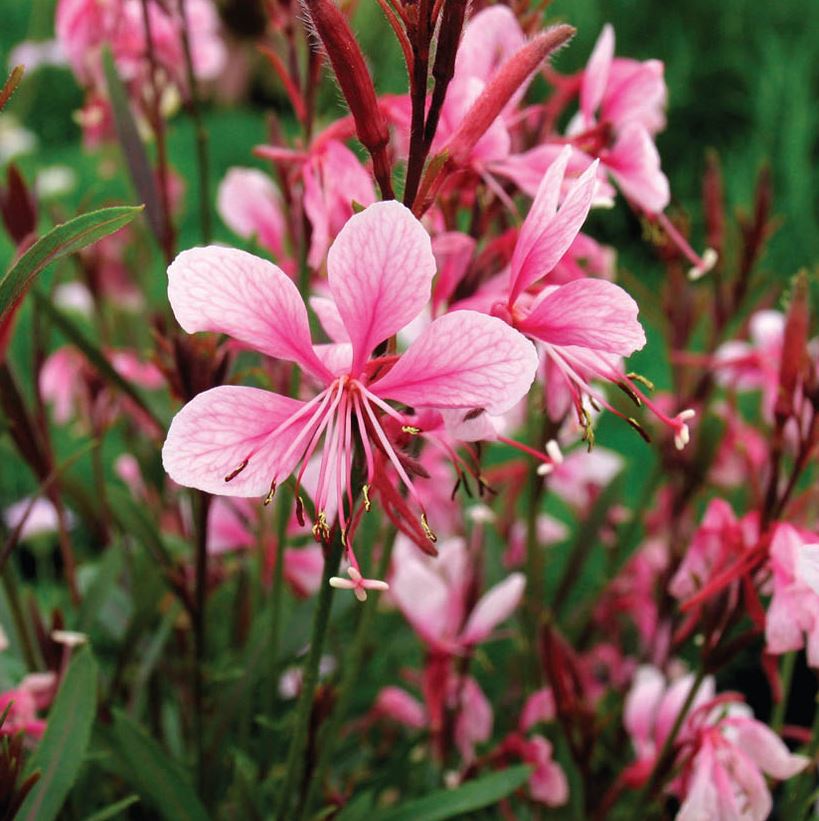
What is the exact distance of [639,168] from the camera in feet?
2.10

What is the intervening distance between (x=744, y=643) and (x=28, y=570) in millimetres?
1541

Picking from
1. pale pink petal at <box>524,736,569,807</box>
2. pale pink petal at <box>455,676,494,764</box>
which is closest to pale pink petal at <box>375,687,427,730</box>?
pale pink petal at <box>455,676,494,764</box>

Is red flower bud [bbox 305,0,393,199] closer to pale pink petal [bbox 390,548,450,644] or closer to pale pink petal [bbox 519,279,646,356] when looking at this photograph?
pale pink petal [bbox 519,279,646,356]

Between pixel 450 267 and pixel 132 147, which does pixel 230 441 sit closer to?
pixel 450 267

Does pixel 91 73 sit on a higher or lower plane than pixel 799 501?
higher

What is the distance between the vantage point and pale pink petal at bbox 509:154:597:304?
0.48 meters

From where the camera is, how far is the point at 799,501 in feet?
2.36

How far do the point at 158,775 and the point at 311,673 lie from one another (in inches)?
7.5

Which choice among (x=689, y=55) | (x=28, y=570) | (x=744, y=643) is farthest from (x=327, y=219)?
(x=689, y=55)

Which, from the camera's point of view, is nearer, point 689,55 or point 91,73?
point 91,73

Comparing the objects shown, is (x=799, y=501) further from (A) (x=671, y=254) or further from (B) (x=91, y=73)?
(B) (x=91, y=73)

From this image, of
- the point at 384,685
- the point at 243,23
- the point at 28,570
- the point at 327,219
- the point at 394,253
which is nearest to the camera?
the point at 394,253

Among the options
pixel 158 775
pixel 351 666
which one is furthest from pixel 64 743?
pixel 351 666

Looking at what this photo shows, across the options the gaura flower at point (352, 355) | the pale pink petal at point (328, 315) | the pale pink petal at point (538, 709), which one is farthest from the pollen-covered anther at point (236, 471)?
the pale pink petal at point (538, 709)
